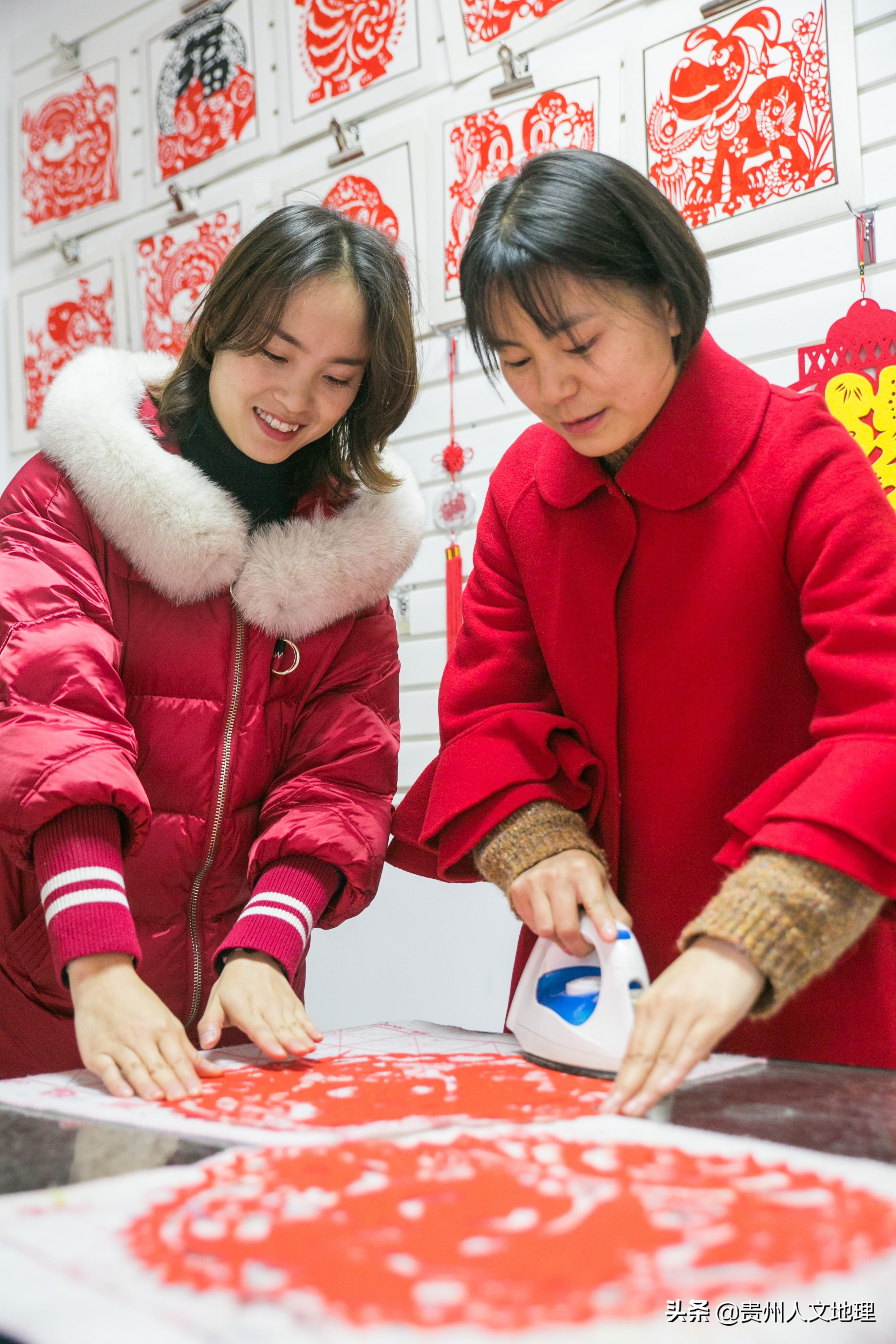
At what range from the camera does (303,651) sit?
130 centimetres

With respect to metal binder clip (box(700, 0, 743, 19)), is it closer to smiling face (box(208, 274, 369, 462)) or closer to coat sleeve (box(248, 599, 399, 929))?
smiling face (box(208, 274, 369, 462))

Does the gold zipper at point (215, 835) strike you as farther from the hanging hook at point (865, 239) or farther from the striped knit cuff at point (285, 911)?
the hanging hook at point (865, 239)

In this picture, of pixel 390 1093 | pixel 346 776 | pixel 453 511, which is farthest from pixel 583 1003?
pixel 453 511

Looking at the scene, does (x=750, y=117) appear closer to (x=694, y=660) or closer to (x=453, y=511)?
(x=453, y=511)

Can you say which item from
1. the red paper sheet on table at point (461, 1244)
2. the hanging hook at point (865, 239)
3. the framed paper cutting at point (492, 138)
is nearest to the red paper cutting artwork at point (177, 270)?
the framed paper cutting at point (492, 138)

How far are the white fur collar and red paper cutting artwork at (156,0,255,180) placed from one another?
1.66 meters

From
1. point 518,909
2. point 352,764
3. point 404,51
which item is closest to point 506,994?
point 352,764

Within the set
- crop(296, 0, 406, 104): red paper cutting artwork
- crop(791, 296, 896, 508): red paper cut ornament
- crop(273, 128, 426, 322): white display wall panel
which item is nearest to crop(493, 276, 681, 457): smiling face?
crop(791, 296, 896, 508): red paper cut ornament

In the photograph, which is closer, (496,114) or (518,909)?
(518,909)

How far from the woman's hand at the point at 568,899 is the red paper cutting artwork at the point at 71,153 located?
2608 millimetres

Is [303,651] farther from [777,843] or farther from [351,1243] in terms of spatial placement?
[351,1243]

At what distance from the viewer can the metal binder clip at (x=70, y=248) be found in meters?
3.05

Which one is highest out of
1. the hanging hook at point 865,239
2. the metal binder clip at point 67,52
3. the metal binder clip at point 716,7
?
the metal binder clip at point 67,52

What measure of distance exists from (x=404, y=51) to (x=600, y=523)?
178 cm
